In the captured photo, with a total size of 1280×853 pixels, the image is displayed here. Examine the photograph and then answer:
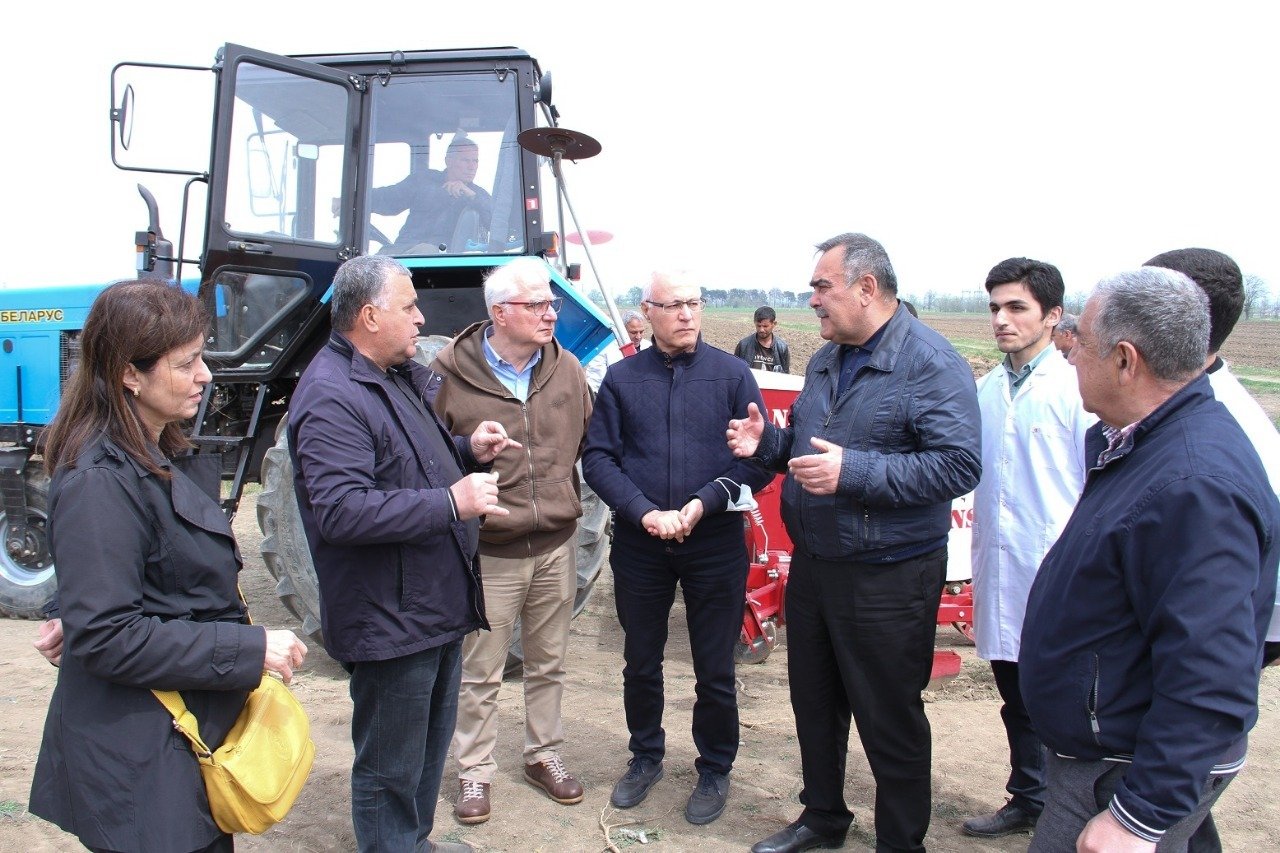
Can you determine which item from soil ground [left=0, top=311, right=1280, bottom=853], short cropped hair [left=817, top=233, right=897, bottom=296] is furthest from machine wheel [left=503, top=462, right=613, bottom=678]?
short cropped hair [left=817, top=233, right=897, bottom=296]

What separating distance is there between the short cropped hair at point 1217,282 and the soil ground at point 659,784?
1823 millimetres

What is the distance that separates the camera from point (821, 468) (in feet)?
7.97

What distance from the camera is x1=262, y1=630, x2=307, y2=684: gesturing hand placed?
1755mm

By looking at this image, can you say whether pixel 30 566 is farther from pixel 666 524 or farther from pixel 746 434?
pixel 746 434

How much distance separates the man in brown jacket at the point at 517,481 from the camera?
3066 millimetres

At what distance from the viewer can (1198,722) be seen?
4.83ft

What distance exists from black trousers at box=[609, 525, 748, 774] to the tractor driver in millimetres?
2006

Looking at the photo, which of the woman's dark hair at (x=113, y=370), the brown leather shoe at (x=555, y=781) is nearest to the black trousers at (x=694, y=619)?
the brown leather shoe at (x=555, y=781)

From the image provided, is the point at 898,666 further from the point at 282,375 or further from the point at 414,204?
the point at 282,375

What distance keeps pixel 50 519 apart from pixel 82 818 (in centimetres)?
54

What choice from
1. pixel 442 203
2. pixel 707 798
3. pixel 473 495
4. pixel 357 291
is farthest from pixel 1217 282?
pixel 442 203

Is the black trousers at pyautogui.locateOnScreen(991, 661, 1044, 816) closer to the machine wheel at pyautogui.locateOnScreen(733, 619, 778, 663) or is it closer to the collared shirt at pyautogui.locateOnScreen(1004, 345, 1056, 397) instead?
the collared shirt at pyautogui.locateOnScreen(1004, 345, 1056, 397)

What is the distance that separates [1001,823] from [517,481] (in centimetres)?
198

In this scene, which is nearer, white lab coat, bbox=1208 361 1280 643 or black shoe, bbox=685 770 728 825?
white lab coat, bbox=1208 361 1280 643
